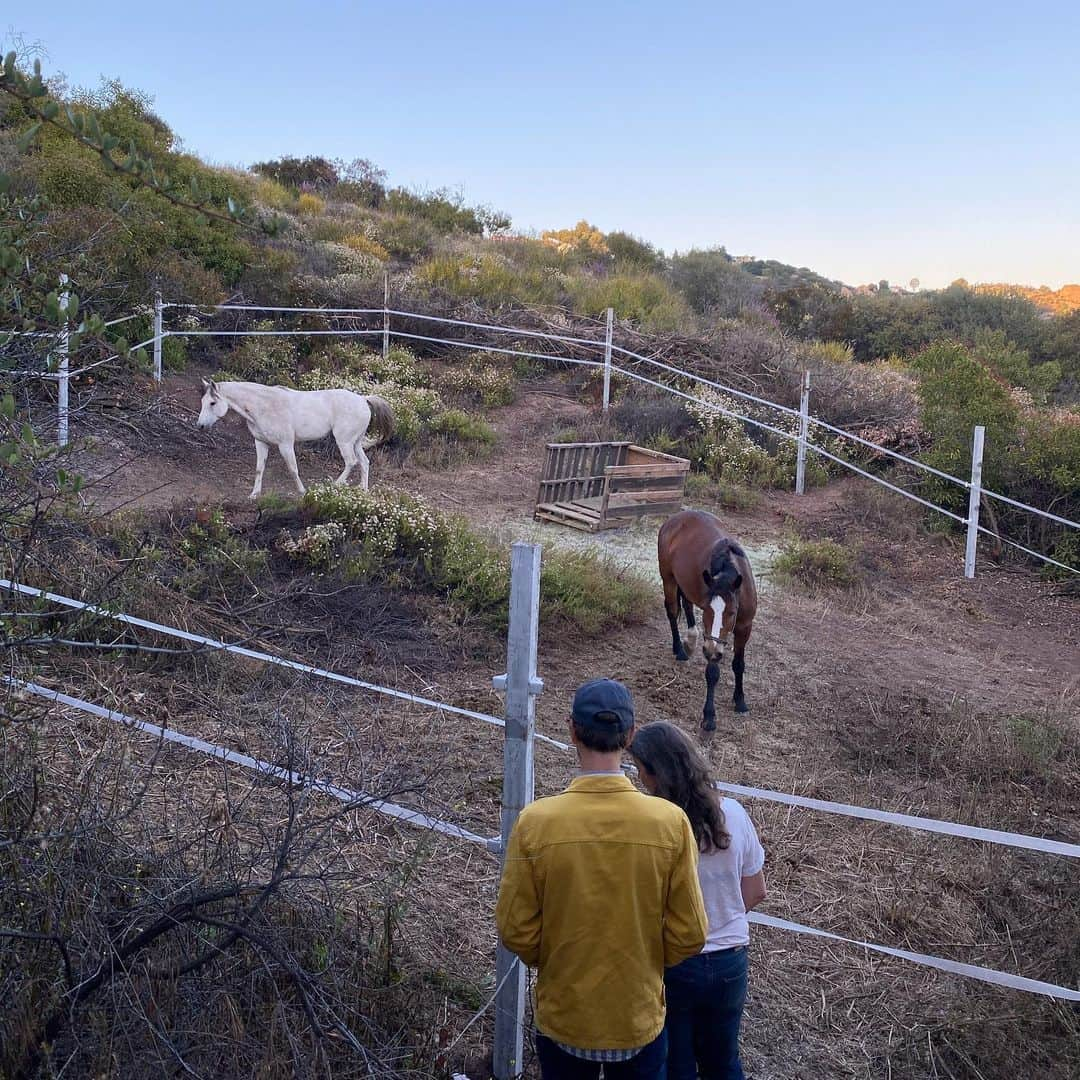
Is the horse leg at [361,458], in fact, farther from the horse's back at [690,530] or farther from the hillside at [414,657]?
the horse's back at [690,530]

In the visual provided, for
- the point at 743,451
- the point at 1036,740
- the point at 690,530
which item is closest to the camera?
the point at 1036,740

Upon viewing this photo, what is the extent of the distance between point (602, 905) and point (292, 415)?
31.6ft

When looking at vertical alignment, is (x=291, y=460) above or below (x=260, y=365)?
below

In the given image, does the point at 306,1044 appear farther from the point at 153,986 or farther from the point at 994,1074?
the point at 994,1074

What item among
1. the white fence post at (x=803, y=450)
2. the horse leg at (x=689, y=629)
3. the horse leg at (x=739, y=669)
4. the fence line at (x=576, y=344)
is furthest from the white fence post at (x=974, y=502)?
the horse leg at (x=739, y=669)

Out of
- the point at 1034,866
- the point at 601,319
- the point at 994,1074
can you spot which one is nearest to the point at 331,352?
the point at 601,319

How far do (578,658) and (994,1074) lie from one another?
14.6ft

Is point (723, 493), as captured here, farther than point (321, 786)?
Yes

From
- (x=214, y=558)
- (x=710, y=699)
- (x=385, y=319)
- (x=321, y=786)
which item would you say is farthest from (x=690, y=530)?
(x=385, y=319)

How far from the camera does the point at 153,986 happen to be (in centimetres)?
298

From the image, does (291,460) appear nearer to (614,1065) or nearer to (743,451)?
(743,451)

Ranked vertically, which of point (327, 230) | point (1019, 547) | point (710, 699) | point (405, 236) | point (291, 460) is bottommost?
point (710, 699)

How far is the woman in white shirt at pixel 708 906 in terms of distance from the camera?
2881 mm

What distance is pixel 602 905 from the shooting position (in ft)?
8.18
